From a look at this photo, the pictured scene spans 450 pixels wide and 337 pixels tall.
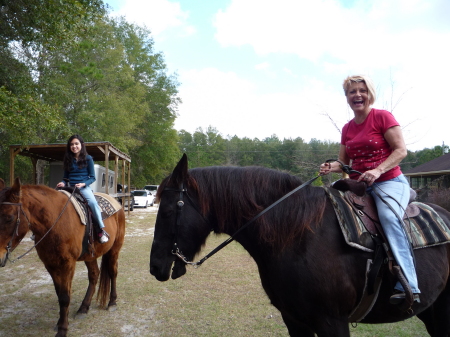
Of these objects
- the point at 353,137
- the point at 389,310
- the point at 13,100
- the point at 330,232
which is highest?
the point at 13,100

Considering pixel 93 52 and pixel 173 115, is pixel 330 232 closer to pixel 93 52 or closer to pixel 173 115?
pixel 93 52

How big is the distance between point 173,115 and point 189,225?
33642mm

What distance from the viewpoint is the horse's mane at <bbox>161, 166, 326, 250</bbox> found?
2127 mm

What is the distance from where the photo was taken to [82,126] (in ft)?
67.4

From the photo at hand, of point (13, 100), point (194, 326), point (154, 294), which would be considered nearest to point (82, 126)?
point (13, 100)

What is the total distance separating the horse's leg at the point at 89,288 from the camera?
15.8 ft

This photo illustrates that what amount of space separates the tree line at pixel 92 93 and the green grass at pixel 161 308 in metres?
2.37

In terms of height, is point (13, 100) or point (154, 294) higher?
point (13, 100)

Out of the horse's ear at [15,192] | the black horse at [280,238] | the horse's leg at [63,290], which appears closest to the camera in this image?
the black horse at [280,238]

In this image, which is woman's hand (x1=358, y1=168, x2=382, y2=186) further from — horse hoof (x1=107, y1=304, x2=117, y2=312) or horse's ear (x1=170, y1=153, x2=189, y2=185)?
horse hoof (x1=107, y1=304, x2=117, y2=312)

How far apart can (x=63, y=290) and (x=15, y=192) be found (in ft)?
4.52

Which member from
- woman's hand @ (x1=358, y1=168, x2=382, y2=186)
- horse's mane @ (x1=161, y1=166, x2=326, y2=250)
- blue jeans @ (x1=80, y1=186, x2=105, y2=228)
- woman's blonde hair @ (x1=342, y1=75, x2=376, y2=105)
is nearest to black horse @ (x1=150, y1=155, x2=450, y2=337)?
horse's mane @ (x1=161, y1=166, x2=326, y2=250)

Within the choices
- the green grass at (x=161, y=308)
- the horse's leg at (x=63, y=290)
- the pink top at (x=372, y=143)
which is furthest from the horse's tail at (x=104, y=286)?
the pink top at (x=372, y=143)

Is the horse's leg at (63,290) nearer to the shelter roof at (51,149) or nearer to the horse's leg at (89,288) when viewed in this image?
the horse's leg at (89,288)
